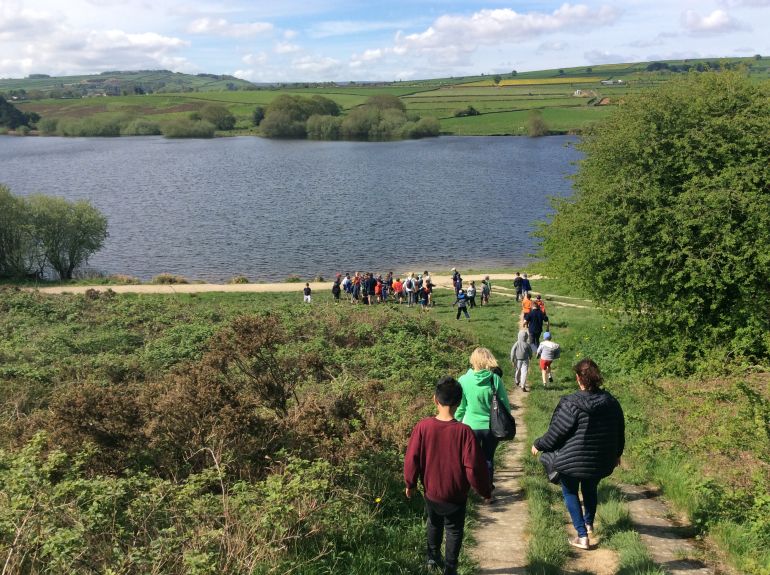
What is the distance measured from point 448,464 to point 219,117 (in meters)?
172

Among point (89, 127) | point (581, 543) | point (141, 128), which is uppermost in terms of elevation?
point (89, 127)

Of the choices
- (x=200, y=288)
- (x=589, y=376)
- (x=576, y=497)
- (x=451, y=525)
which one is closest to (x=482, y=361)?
(x=589, y=376)

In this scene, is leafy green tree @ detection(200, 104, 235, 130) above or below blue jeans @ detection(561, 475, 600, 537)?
above

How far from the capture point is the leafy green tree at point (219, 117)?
536 feet

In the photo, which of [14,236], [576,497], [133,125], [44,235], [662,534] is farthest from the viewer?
[133,125]

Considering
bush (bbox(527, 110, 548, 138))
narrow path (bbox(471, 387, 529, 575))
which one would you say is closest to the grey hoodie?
narrow path (bbox(471, 387, 529, 575))

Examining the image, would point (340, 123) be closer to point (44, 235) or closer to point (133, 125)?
point (133, 125)

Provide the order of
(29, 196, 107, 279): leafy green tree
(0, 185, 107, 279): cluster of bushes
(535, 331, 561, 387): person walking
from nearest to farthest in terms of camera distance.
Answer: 1. (535, 331, 561, 387): person walking
2. (0, 185, 107, 279): cluster of bushes
3. (29, 196, 107, 279): leafy green tree

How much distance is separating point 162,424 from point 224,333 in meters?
2.20

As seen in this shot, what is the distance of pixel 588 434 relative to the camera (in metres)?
5.98

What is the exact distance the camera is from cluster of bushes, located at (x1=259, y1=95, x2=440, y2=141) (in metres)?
143

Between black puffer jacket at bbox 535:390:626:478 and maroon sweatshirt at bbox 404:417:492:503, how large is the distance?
4.00 ft

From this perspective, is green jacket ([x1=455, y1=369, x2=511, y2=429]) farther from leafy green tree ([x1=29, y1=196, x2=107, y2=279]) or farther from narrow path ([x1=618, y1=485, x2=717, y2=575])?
leafy green tree ([x1=29, y1=196, x2=107, y2=279])

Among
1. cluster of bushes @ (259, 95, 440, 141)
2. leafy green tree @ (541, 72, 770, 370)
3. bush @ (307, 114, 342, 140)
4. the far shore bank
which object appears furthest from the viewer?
bush @ (307, 114, 342, 140)
